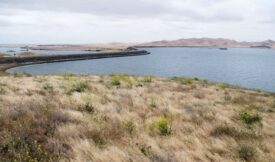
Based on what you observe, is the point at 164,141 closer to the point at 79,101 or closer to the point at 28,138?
the point at 28,138

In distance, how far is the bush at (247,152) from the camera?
21.3 feet

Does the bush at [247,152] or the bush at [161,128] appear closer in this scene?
the bush at [247,152]

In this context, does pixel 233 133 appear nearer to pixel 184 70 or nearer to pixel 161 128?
pixel 161 128

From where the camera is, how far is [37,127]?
7.20 metres

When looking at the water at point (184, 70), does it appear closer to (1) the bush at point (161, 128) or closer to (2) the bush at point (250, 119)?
(2) the bush at point (250, 119)

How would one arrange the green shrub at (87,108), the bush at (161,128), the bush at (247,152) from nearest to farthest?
the bush at (247,152) → the bush at (161,128) → the green shrub at (87,108)

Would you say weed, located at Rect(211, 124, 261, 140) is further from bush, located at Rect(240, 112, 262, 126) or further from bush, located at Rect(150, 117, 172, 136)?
bush, located at Rect(240, 112, 262, 126)

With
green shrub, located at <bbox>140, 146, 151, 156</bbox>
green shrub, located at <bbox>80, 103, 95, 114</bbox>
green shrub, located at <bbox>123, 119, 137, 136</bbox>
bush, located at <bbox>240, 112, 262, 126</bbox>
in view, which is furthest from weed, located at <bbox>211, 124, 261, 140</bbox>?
green shrub, located at <bbox>80, 103, 95, 114</bbox>

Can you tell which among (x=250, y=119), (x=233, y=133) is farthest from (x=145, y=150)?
(x=250, y=119)

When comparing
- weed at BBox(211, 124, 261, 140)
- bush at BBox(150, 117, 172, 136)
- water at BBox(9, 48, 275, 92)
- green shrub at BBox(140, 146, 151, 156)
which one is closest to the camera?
green shrub at BBox(140, 146, 151, 156)

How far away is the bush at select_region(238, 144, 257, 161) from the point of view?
6480mm

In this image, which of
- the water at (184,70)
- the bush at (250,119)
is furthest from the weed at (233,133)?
the water at (184,70)

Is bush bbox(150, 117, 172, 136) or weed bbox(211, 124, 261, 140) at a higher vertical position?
bush bbox(150, 117, 172, 136)

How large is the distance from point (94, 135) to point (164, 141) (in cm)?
179
